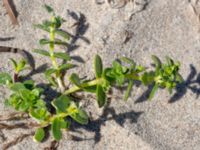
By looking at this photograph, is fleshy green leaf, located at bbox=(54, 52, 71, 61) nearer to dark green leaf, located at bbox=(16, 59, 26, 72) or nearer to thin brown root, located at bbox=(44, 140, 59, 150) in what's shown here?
dark green leaf, located at bbox=(16, 59, 26, 72)

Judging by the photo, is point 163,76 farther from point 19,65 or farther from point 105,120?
point 19,65

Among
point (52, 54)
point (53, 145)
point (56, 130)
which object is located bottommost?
point (53, 145)

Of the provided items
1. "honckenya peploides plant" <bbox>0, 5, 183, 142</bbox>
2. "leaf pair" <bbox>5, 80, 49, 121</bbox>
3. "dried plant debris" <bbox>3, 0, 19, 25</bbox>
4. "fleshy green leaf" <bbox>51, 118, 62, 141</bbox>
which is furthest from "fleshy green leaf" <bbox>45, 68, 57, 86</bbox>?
"dried plant debris" <bbox>3, 0, 19, 25</bbox>

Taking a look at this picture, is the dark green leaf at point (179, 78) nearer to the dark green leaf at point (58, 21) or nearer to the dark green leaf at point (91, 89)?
the dark green leaf at point (91, 89)

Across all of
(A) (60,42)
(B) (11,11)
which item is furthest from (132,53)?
(B) (11,11)

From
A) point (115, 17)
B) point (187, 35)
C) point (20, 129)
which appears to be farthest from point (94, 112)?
point (187, 35)
